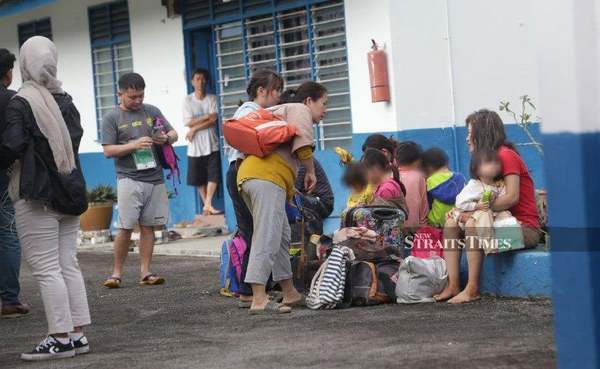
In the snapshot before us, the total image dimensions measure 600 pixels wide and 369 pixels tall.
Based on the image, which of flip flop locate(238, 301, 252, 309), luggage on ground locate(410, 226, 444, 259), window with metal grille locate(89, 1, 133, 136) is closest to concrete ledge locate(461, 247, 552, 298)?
luggage on ground locate(410, 226, 444, 259)

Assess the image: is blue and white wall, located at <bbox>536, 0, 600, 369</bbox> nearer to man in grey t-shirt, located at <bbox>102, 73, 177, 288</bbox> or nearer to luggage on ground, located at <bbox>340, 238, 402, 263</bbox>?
luggage on ground, located at <bbox>340, 238, 402, 263</bbox>

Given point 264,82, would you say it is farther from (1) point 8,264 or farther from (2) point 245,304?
(1) point 8,264

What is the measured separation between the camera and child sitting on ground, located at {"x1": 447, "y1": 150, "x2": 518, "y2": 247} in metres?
A: 8.53

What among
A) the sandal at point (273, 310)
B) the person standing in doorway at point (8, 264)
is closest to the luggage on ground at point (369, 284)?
the sandal at point (273, 310)

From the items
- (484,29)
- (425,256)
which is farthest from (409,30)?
(425,256)

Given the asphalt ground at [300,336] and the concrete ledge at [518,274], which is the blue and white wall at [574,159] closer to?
the asphalt ground at [300,336]

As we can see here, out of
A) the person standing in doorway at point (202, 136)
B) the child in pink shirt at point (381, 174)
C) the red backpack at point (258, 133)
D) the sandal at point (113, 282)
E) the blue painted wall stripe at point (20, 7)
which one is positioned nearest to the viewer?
the red backpack at point (258, 133)

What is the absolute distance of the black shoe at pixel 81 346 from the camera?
7590 mm

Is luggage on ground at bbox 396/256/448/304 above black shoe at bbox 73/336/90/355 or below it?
above

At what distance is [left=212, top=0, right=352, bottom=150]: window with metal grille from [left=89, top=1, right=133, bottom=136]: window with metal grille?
→ 6.35 ft

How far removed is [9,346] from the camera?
8062mm

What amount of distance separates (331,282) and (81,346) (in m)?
1.93

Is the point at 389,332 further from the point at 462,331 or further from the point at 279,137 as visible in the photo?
the point at 279,137

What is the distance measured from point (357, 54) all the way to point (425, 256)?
13.6ft
